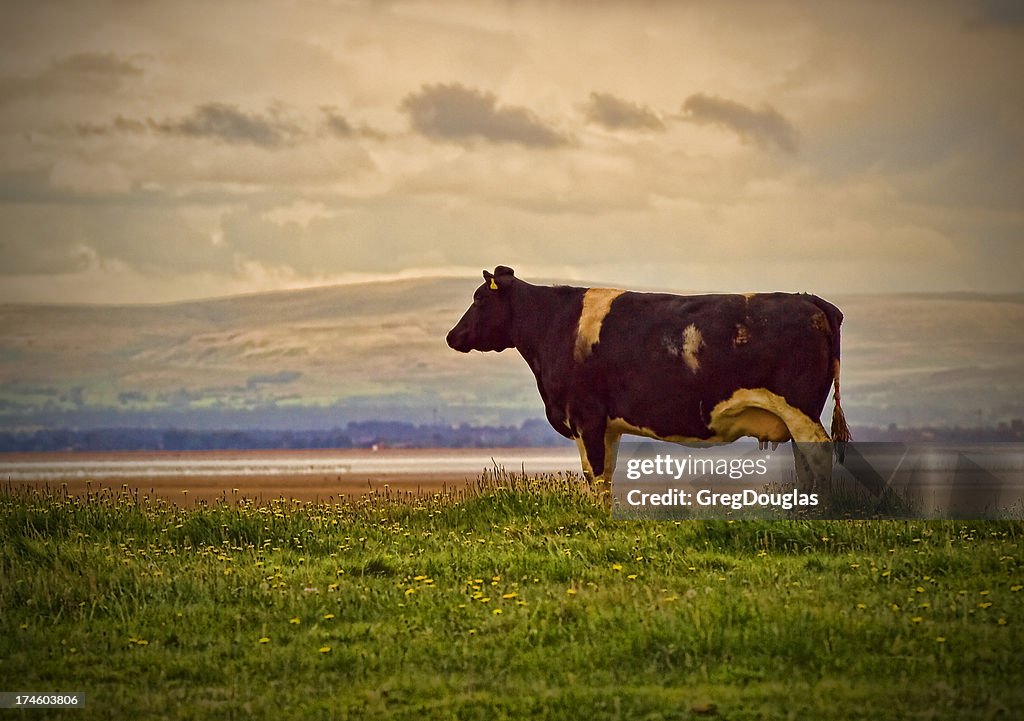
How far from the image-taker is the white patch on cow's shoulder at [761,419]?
1526cm

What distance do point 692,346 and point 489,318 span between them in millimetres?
3304

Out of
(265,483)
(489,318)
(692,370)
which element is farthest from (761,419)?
(265,483)

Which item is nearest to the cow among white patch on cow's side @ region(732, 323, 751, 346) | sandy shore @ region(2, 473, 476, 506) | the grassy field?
white patch on cow's side @ region(732, 323, 751, 346)

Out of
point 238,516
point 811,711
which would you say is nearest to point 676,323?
point 238,516

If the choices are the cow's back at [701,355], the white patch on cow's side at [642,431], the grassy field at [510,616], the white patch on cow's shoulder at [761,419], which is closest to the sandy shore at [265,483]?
the white patch on cow's side at [642,431]

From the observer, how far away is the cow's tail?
15609mm

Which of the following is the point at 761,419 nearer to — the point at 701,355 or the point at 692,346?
the point at 701,355

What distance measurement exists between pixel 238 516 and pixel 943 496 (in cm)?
859

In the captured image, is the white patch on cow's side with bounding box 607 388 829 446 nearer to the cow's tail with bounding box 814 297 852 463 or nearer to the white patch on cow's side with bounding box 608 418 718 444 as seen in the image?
the white patch on cow's side with bounding box 608 418 718 444

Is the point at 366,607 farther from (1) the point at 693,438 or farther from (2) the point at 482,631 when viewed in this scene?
(1) the point at 693,438

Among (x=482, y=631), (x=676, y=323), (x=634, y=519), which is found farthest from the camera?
(x=676, y=323)

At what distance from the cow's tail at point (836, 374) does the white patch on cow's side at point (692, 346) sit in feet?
4.98

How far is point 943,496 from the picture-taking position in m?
15.7

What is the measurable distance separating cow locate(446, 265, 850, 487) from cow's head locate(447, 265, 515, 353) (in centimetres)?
86
